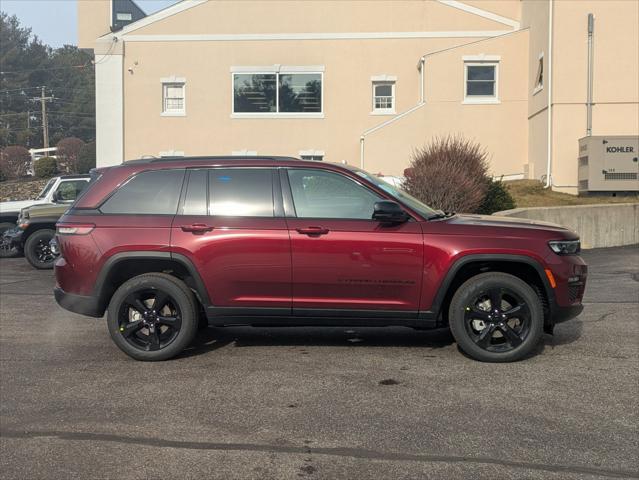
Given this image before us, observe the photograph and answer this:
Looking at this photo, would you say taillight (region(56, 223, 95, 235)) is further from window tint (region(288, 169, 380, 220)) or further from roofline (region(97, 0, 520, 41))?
roofline (region(97, 0, 520, 41))

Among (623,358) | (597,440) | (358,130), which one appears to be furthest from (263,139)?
(597,440)

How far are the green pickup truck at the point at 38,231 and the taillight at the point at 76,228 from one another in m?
8.85

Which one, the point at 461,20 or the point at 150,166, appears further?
the point at 461,20

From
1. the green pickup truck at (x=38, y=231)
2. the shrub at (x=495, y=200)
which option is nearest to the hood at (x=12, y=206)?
the green pickup truck at (x=38, y=231)

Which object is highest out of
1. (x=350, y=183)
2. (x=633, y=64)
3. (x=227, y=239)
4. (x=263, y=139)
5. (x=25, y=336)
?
(x=633, y=64)

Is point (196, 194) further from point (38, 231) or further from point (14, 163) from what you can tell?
point (14, 163)

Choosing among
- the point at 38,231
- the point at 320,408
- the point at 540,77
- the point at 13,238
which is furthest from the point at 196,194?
the point at 540,77

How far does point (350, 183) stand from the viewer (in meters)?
6.72

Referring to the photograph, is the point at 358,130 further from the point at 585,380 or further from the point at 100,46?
the point at 585,380

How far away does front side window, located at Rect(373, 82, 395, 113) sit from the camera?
27859mm

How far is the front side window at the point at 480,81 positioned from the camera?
26.0 metres

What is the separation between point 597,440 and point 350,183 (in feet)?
10.1

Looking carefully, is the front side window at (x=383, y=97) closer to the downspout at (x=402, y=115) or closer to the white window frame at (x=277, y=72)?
the downspout at (x=402, y=115)

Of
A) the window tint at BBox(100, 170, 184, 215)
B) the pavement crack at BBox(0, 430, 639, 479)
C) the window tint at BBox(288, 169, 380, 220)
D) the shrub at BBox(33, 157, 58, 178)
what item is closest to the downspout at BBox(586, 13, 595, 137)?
the window tint at BBox(288, 169, 380, 220)
